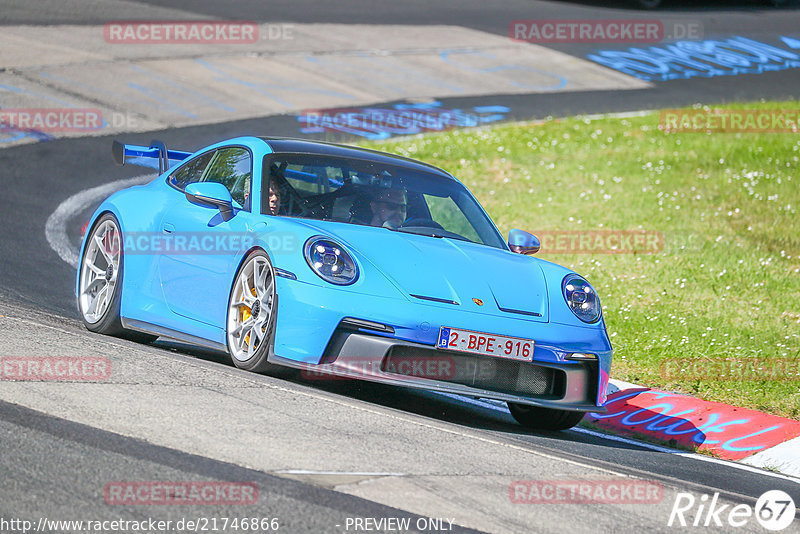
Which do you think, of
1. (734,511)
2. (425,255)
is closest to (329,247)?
(425,255)

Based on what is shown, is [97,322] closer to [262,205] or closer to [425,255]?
[262,205]

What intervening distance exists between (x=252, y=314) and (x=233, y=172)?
1341 mm

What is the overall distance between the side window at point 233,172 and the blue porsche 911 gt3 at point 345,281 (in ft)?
Answer: 0.05

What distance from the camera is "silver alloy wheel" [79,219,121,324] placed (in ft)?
24.5

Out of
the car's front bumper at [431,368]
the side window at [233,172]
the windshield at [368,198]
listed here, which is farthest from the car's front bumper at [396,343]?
the side window at [233,172]

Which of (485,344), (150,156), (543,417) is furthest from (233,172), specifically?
(543,417)

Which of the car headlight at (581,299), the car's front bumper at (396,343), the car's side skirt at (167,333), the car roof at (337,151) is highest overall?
the car roof at (337,151)

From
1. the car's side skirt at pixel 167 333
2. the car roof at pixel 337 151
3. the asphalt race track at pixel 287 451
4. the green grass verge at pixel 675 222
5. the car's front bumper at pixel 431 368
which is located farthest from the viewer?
the green grass verge at pixel 675 222

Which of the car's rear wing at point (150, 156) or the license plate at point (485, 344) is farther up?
the car's rear wing at point (150, 156)

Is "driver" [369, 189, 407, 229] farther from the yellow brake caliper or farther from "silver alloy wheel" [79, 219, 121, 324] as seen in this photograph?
"silver alloy wheel" [79, 219, 121, 324]

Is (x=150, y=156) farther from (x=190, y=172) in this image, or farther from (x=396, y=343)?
(x=396, y=343)

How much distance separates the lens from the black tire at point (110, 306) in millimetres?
7312

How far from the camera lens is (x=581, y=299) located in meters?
6.41

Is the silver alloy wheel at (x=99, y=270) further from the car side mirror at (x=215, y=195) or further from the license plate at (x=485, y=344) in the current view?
the license plate at (x=485, y=344)
